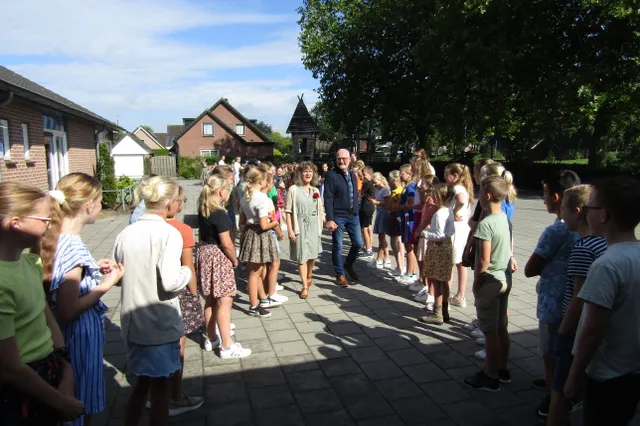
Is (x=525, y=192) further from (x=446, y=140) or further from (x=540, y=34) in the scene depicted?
(x=540, y=34)

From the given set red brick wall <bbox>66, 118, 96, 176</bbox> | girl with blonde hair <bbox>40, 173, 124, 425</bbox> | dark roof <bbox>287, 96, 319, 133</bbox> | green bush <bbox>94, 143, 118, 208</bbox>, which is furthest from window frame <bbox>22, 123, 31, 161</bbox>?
dark roof <bbox>287, 96, 319, 133</bbox>

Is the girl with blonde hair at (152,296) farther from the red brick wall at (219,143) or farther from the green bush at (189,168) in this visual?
the red brick wall at (219,143)

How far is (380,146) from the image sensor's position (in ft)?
220

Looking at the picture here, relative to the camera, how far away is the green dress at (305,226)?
236 inches

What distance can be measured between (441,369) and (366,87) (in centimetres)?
2704

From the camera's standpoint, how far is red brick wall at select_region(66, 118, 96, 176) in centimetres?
1622

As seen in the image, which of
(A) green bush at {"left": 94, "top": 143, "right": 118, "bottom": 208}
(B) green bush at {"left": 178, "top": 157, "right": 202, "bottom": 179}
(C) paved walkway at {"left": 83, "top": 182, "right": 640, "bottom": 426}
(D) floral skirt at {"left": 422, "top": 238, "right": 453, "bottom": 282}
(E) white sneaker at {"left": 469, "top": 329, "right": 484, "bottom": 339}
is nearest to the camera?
(C) paved walkway at {"left": 83, "top": 182, "right": 640, "bottom": 426}

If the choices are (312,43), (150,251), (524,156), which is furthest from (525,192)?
(150,251)

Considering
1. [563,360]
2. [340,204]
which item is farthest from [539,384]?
[340,204]

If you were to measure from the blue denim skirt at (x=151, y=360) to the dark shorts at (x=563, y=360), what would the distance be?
2.36 m

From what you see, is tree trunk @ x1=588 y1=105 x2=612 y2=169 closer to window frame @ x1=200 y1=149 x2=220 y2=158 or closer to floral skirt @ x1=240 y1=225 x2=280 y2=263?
floral skirt @ x1=240 y1=225 x2=280 y2=263

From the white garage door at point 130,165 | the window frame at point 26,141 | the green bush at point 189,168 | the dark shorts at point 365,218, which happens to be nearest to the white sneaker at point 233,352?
the dark shorts at point 365,218

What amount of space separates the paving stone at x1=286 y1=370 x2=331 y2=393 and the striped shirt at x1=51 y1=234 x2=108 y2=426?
1607mm

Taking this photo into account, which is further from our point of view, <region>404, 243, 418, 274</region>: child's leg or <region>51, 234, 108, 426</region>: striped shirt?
<region>404, 243, 418, 274</region>: child's leg
